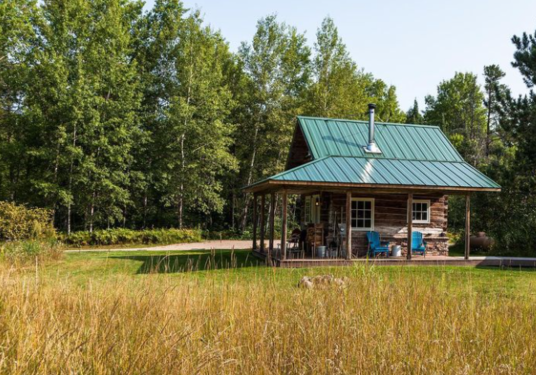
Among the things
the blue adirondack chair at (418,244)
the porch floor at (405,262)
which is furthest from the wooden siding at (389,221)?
the porch floor at (405,262)

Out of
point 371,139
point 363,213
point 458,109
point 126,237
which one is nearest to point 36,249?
point 126,237

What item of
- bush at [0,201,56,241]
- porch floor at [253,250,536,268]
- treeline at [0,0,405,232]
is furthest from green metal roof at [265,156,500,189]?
treeline at [0,0,405,232]

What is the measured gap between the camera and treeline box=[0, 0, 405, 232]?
72.6 feet

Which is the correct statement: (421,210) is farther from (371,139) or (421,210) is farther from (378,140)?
(371,139)

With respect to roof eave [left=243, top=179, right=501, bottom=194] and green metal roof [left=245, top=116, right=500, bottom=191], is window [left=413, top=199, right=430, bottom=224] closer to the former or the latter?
green metal roof [left=245, top=116, right=500, bottom=191]

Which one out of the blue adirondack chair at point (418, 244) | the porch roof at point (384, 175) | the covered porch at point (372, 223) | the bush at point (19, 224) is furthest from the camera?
the bush at point (19, 224)

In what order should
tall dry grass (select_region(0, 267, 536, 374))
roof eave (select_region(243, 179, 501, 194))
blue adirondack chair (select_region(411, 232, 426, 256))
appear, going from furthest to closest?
blue adirondack chair (select_region(411, 232, 426, 256))
roof eave (select_region(243, 179, 501, 194))
tall dry grass (select_region(0, 267, 536, 374))

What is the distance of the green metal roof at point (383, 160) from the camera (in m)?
12.9

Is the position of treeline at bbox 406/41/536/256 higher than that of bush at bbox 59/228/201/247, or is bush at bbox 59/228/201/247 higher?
treeline at bbox 406/41/536/256

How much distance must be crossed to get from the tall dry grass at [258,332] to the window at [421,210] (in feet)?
36.3

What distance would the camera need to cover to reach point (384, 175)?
13.5 meters

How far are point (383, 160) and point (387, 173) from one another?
144cm

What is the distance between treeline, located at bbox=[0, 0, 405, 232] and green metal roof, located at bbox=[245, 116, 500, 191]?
10486mm

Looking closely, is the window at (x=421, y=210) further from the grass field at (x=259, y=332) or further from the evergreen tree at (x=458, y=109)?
the evergreen tree at (x=458, y=109)
